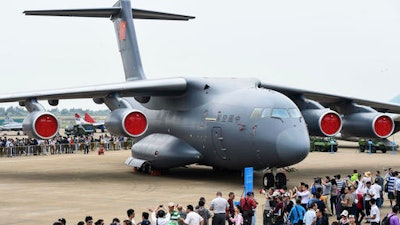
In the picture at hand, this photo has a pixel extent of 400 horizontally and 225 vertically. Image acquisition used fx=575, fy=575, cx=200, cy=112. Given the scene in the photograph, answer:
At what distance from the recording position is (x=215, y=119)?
20.1 m

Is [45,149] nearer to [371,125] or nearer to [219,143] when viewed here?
[219,143]

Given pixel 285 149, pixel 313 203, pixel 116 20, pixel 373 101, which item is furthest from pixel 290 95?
pixel 313 203

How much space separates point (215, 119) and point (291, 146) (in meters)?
3.36

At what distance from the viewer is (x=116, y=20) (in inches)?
1080

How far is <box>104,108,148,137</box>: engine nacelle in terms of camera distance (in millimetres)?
20609

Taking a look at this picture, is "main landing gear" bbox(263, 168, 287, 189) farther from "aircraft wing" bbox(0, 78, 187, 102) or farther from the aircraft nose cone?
"aircraft wing" bbox(0, 78, 187, 102)

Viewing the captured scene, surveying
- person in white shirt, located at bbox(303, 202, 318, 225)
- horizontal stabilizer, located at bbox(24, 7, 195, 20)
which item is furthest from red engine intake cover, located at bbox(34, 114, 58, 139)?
person in white shirt, located at bbox(303, 202, 318, 225)

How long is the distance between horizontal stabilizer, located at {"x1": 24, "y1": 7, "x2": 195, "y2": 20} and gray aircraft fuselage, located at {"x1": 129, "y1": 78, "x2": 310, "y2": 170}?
210 inches

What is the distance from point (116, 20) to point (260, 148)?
39.8ft

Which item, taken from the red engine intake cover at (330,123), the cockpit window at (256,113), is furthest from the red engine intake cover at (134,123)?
the red engine intake cover at (330,123)

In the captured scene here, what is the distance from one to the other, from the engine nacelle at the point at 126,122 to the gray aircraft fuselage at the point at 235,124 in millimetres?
1684

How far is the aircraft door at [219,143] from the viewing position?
19812mm

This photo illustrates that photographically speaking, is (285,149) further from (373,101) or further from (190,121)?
(373,101)

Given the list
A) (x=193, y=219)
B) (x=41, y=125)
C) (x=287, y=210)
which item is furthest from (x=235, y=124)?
(x=193, y=219)
